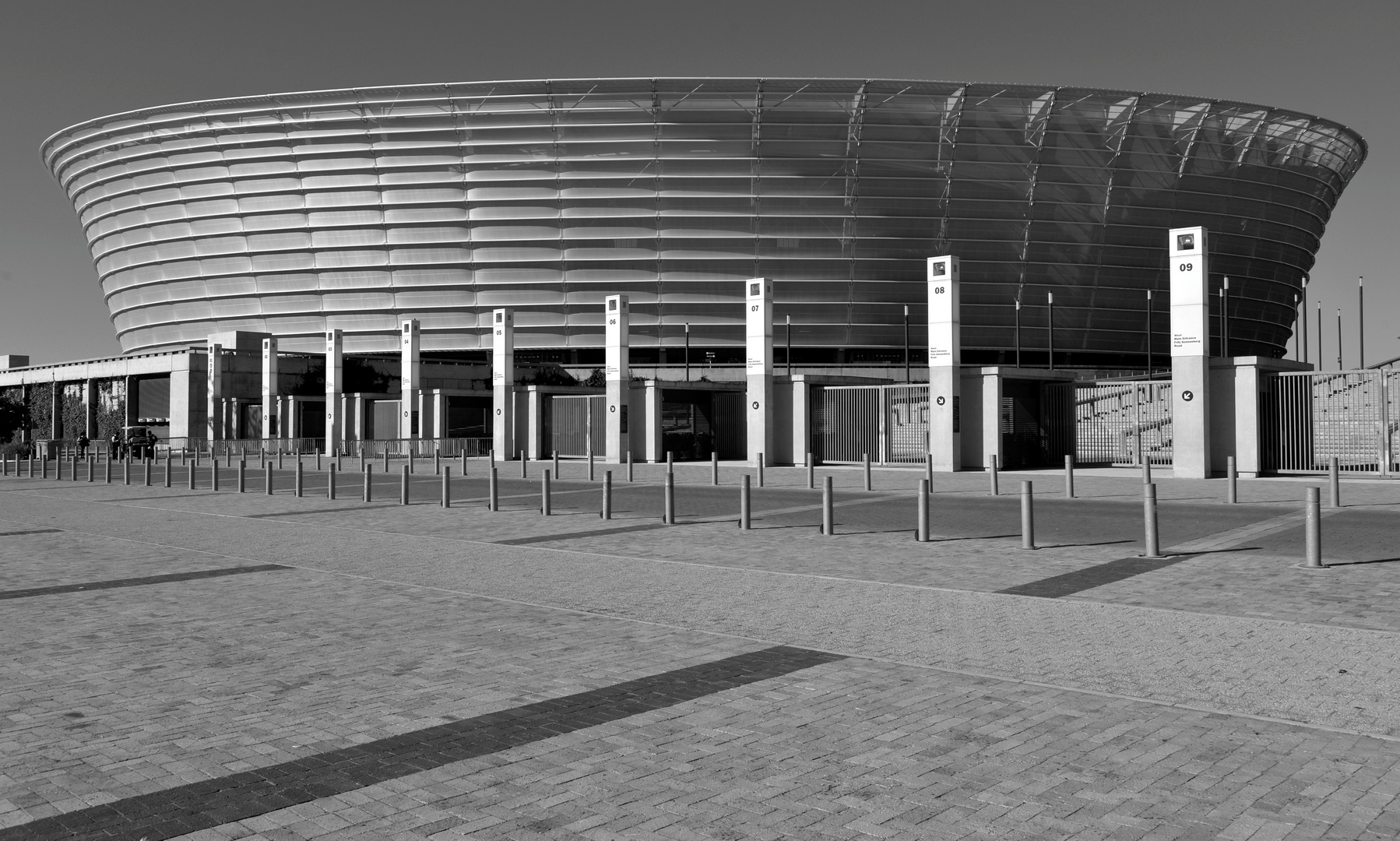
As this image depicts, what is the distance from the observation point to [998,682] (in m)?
6.15

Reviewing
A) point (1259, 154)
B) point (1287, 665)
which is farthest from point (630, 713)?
point (1259, 154)

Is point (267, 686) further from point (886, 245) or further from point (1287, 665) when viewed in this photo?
point (886, 245)

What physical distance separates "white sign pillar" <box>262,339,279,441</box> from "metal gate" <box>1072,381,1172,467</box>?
38.4m

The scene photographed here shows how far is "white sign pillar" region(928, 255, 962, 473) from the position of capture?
98.1ft

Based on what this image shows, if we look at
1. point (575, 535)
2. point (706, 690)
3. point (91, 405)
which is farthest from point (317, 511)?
point (91, 405)

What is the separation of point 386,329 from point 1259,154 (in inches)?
2668

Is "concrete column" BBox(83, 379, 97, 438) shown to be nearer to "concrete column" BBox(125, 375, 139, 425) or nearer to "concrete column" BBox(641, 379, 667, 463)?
"concrete column" BBox(125, 375, 139, 425)

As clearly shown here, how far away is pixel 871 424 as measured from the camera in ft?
112

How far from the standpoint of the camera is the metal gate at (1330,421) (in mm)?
25281

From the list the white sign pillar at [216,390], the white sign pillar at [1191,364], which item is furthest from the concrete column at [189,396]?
the white sign pillar at [1191,364]

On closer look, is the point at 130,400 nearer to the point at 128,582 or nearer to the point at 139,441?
the point at 139,441

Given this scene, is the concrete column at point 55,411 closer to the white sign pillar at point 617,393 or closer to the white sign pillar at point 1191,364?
the white sign pillar at point 617,393

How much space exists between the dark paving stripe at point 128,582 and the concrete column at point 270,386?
45833 mm

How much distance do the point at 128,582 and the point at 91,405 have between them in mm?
65543
